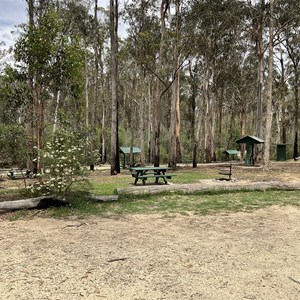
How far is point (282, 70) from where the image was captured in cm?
2962

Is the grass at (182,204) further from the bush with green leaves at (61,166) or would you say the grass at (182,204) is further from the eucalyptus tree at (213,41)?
the eucalyptus tree at (213,41)

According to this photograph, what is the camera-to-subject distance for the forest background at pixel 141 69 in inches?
330

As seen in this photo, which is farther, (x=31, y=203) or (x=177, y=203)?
(x=177, y=203)

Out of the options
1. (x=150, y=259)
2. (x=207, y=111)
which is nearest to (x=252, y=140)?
(x=207, y=111)

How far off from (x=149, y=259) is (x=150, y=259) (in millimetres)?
13

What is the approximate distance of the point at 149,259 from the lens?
13.8 feet

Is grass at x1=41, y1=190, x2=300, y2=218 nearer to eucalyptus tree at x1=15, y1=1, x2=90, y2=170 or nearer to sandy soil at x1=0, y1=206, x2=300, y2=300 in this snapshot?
sandy soil at x1=0, y1=206, x2=300, y2=300

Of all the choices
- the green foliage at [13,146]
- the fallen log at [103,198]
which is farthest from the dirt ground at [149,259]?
the green foliage at [13,146]

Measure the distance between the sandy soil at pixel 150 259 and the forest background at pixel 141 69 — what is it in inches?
94.2

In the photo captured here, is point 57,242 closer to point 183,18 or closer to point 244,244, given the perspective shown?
point 244,244

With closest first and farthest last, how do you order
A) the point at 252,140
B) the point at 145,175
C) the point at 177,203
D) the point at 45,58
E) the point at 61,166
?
the point at 61,166
the point at 177,203
the point at 45,58
the point at 145,175
the point at 252,140

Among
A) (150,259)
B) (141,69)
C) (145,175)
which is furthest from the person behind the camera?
(141,69)

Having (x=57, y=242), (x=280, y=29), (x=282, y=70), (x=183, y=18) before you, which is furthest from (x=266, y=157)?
(x=282, y=70)

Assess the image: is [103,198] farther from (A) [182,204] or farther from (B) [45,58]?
(B) [45,58]
